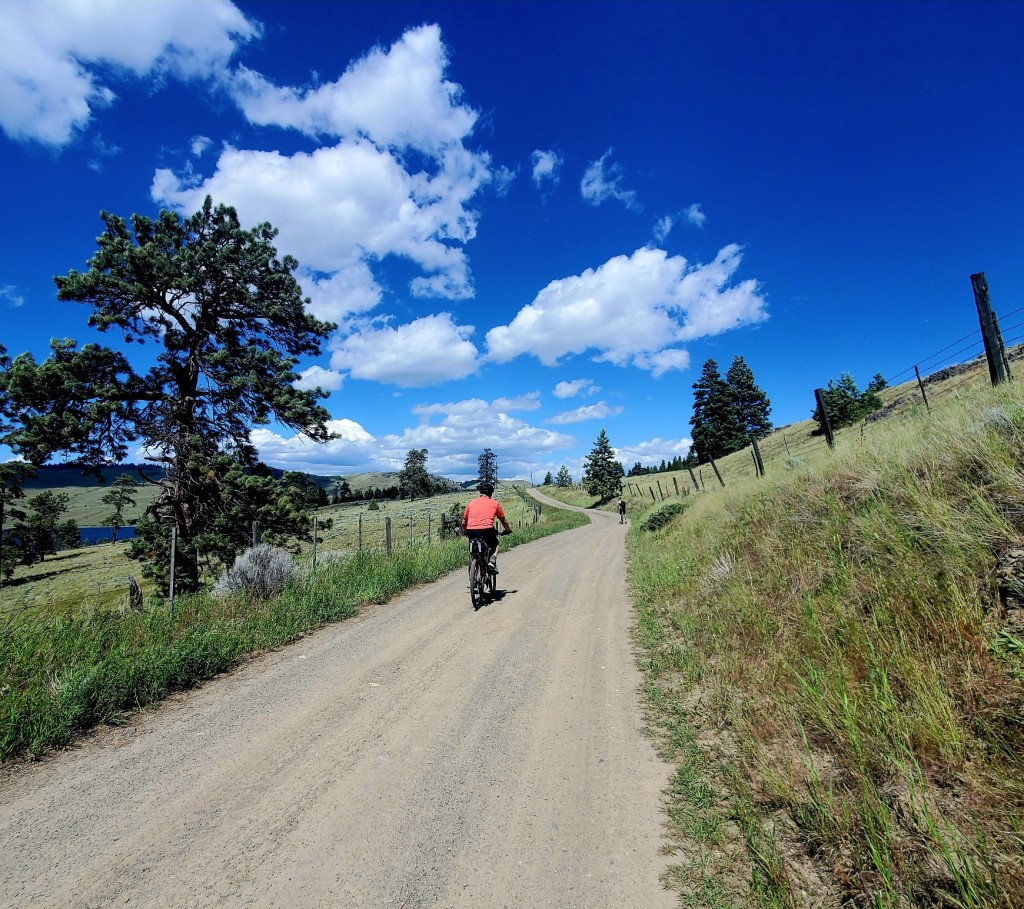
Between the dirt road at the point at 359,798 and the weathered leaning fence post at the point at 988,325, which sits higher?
the weathered leaning fence post at the point at 988,325

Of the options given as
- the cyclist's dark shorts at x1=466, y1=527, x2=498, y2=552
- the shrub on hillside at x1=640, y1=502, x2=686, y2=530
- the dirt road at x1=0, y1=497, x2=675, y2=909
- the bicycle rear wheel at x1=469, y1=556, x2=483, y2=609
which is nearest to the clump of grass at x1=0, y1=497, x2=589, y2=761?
the dirt road at x1=0, y1=497, x2=675, y2=909

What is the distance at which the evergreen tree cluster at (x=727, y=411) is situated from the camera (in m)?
60.5

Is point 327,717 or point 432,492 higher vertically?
point 432,492

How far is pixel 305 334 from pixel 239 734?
1474 centimetres

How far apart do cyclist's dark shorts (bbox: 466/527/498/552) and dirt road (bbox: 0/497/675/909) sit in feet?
11.6

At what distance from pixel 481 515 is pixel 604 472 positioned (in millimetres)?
59274

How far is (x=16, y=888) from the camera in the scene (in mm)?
2418

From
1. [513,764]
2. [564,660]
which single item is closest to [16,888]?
[513,764]

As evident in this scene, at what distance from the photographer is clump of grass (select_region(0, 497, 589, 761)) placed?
4.04m

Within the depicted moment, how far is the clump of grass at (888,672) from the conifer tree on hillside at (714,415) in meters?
58.6

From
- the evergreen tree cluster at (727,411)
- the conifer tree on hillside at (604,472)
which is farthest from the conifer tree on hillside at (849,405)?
the conifer tree on hillside at (604,472)

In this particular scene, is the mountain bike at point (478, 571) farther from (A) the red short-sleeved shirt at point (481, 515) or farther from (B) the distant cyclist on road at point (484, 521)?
Result: (A) the red short-sleeved shirt at point (481, 515)

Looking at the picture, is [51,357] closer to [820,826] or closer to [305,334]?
[305,334]

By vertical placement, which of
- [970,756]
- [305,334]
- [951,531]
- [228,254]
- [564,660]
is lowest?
[564,660]
